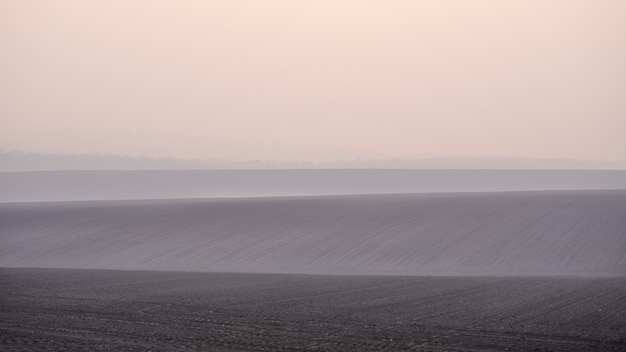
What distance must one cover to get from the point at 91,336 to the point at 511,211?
21.9 metres

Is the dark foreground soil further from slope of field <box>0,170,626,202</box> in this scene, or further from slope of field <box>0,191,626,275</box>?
slope of field <box>0,170,626,202</box>

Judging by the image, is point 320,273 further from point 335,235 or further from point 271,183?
point 271,183

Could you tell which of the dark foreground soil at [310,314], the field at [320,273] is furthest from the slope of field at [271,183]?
the dark foreground soil at [310,314]

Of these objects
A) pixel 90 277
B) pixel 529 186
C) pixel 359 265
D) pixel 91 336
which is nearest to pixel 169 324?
pixel 91 336

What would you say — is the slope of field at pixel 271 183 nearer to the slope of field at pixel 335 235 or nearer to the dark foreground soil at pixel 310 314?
the slope of field at pixel 335 235

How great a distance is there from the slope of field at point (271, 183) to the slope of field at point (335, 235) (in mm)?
3324

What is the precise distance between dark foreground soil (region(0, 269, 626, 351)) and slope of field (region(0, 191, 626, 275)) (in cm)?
489

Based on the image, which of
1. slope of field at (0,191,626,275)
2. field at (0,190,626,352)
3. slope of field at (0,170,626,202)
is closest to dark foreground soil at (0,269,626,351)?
field at (0,190,626,352)

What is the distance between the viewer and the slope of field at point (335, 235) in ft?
74.8

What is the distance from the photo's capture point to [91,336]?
9.93m

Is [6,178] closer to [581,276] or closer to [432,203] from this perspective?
[432,203]

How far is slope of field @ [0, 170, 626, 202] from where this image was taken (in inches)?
1513

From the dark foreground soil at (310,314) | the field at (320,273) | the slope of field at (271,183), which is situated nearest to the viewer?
the dark foreground soil at (310,314)

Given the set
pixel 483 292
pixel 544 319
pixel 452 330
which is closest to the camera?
pixel 452 330
